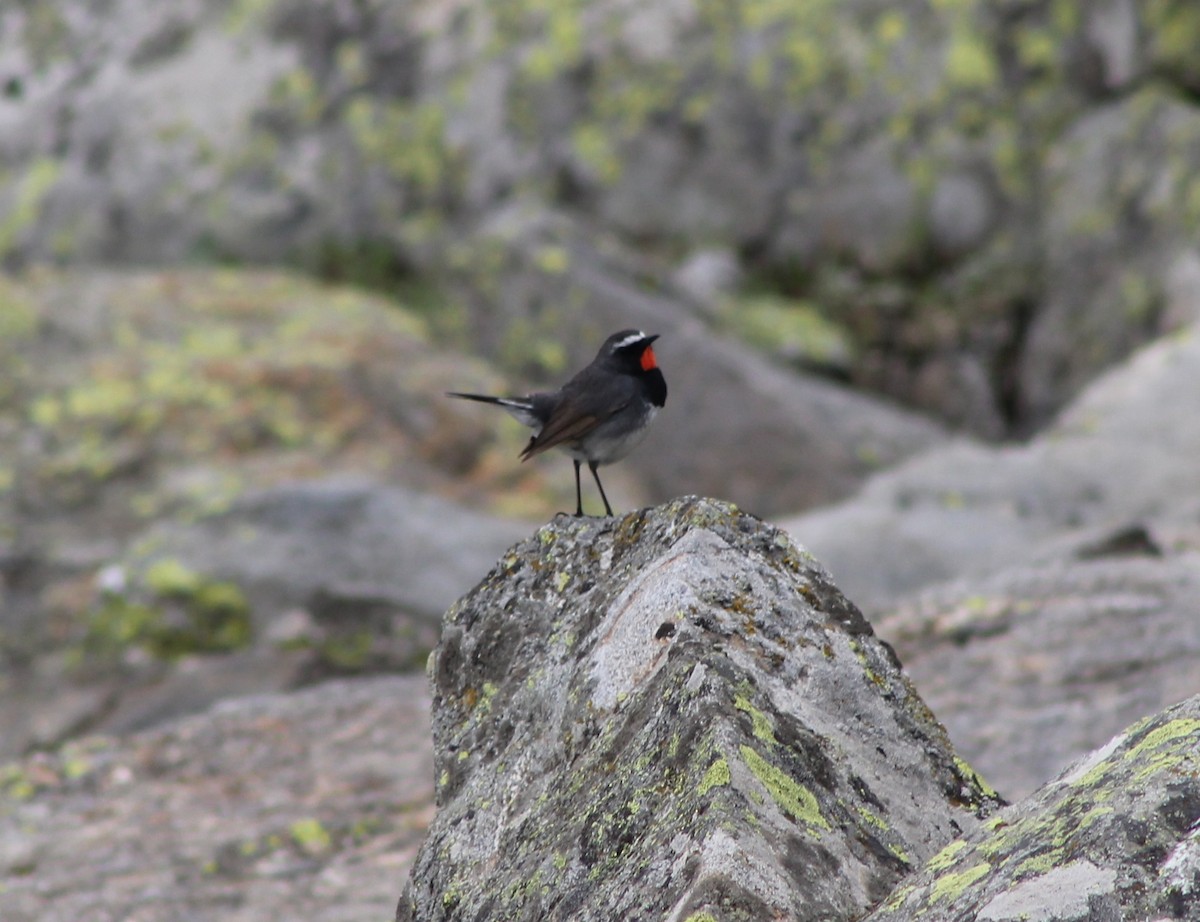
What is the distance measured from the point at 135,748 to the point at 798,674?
234 inches

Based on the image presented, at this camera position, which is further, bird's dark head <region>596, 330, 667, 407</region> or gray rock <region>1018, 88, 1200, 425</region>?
gray rock <region>1018, 88, 1200, 425</region>

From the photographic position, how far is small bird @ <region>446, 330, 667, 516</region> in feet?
21.2

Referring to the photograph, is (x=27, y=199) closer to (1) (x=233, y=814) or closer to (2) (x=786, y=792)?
(1) (x=233, y=814)

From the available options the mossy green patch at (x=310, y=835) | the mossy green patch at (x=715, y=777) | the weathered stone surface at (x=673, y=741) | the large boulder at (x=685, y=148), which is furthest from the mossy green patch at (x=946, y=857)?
the large boulder at (x=685, y=148)

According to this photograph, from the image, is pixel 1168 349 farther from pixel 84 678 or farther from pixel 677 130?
pixel 84 678

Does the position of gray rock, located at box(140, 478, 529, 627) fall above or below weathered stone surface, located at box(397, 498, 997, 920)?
above

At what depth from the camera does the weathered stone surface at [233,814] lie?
22.2ft

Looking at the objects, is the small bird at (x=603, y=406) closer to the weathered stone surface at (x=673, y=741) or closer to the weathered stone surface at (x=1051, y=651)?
the weathered stone surface at (x=673, y=741)

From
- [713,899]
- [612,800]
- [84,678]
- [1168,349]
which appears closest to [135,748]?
[84,678]

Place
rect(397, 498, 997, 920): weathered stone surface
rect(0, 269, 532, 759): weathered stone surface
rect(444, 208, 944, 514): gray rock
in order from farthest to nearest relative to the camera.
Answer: rect(444, 208, 944, 514): gray rock
rect(0, 269, 532, 759): weathered stone surface
rect(397, 498, 997, 920): weathered stone surface

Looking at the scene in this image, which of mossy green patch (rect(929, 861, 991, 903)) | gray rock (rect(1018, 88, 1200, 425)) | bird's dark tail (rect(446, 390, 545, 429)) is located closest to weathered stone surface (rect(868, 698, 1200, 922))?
mossy green patch (rect(929, 861, 991, 903))

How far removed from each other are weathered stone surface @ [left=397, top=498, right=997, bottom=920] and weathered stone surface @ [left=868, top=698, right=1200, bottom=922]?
1.21 ft

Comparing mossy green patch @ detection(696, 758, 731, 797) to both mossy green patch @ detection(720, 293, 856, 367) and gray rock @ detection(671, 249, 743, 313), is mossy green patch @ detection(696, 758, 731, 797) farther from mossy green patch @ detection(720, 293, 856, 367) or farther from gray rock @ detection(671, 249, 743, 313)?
gray rock @ detection(671, 249, 743, 313)

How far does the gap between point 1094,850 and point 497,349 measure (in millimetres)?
13628
